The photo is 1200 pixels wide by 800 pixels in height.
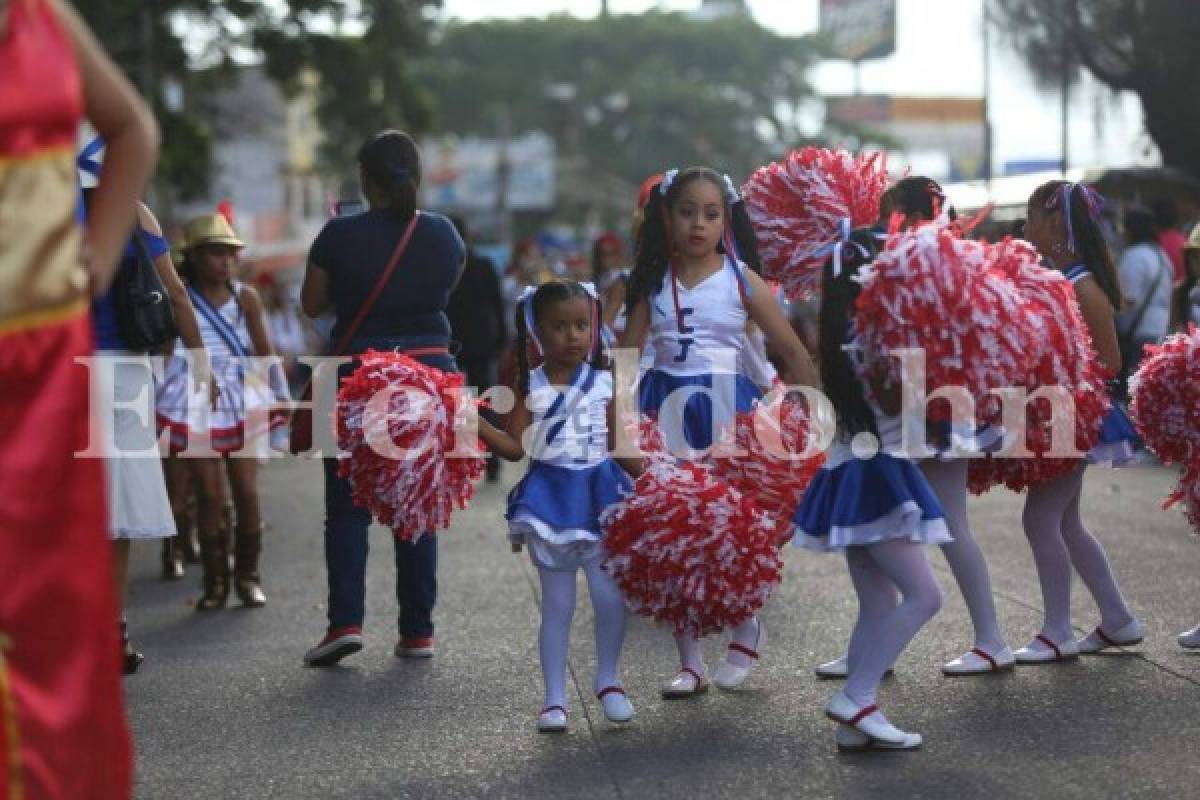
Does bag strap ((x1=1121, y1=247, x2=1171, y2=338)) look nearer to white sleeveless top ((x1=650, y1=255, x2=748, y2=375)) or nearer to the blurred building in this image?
white sleeveless top ((x1=650, y1=255, x2=748, y2=375))

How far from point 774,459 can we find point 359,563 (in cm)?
187

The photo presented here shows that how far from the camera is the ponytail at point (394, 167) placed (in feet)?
25.1

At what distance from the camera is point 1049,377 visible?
20.8 feet

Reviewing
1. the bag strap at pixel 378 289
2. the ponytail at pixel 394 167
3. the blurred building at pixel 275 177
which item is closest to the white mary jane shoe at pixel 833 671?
the bag strap at pixel 378 289

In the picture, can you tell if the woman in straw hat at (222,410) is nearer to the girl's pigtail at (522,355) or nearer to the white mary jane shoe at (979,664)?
the girl's pigtail at (522,355)

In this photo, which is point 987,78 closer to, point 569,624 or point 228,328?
point 228,328

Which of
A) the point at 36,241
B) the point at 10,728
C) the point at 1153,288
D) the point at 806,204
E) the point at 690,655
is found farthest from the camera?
the point at 1153,288

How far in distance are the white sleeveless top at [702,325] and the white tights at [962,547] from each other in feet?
2.62

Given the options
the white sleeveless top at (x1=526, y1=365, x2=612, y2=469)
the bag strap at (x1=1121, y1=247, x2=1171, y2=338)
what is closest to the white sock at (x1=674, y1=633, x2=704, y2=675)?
the white sleeveless top at (x1=526, y1=365, x2=612, y2=469)

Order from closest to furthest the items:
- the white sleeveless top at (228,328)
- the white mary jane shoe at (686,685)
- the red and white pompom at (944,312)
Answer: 1. the red and white pompom at (944,312)
2. the white mary jane shoe at (686,685)
3. the white sleeveless top at (228,328)

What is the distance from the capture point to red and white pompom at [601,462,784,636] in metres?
6.12

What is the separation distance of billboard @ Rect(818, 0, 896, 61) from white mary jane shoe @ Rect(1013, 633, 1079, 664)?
60.2 m

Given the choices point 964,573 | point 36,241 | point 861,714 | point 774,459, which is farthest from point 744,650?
point 36,241

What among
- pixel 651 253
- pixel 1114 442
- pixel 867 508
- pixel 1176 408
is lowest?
pixel 867 508
